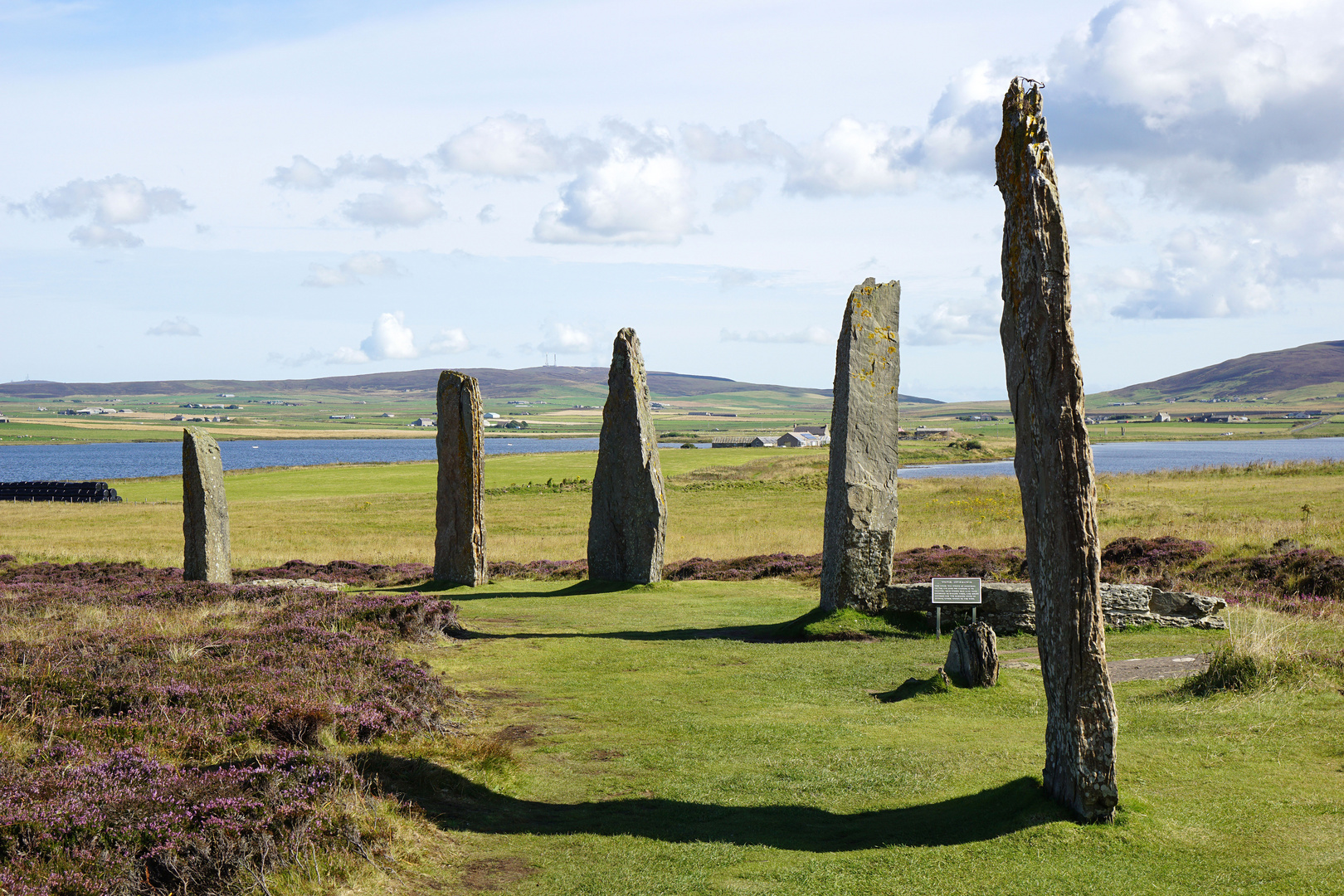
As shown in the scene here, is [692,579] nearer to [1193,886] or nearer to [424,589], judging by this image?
[424,589]

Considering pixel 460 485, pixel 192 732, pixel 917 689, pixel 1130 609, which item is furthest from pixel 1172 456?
pixel 192 732

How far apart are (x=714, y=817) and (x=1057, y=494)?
3.88m

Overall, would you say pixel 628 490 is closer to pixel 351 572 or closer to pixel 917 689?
pixel 351 572

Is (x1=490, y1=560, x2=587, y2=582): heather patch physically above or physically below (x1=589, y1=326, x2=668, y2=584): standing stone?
below

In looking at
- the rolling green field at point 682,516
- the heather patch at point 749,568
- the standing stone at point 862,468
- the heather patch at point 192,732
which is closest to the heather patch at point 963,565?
the heather patch at point 749,568

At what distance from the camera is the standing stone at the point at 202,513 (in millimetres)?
21406

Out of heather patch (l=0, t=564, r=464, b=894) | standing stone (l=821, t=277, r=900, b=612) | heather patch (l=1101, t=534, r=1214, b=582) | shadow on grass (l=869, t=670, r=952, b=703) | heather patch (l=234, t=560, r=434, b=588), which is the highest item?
standing stone (l=821, t=277, r=900, b=612)

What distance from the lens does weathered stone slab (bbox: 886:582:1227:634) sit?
16094 mm

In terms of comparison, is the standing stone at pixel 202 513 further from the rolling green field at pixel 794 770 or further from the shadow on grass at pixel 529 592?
the rolling green field at pixel 794 770

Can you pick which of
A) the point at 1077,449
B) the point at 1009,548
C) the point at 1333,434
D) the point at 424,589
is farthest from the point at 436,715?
the point at 1333,434

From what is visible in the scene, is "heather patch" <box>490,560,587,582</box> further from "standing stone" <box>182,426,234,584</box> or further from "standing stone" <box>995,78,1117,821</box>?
"standing stone" <box>995,78,1117,821</box>

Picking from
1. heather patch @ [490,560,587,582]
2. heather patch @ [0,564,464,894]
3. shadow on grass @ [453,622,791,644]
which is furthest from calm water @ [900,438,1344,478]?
heather patch @ [0,564,464,894]

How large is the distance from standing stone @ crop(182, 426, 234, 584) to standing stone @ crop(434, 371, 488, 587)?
4.66 m

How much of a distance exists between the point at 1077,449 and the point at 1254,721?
176 inches
